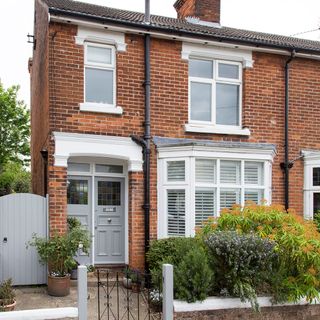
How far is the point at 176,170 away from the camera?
9.95m

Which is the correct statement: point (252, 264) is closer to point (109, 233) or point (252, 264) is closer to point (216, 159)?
point (216, 159)

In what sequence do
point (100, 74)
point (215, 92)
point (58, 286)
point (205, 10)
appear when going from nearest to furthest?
1. point (58, 286)
2. point (100, 74)
3. point (215, 92)
4. point (205, 10)

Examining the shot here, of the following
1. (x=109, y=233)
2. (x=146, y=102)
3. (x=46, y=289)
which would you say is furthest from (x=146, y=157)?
(x=46, y=289)

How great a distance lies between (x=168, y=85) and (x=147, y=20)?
1.60 m

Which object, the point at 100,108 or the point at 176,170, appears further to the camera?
the point at 176,170

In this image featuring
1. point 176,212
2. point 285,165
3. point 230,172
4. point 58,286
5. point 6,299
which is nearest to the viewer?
point 6,299

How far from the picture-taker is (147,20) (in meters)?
10.1

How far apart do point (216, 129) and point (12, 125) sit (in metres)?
22.5

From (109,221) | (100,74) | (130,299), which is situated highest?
(100,74)

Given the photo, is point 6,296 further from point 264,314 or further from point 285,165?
point 285,165

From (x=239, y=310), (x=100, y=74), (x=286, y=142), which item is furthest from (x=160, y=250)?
(x=286, y=142)

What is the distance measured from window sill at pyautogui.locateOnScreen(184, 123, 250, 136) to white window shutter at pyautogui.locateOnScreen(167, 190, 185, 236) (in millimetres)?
1546

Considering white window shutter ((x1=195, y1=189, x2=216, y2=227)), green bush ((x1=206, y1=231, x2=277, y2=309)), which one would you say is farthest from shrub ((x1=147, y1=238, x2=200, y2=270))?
green bush ((x1=206, y1=231, x2=277, y2=309))

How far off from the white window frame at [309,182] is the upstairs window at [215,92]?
2053 millimetres
